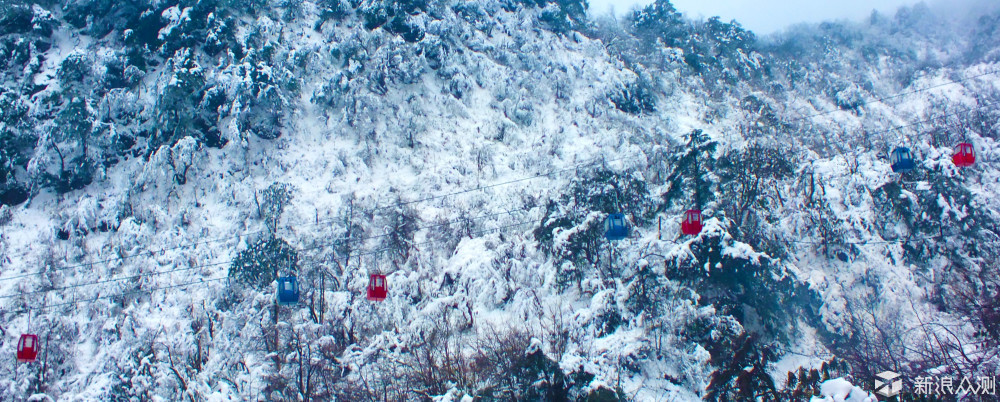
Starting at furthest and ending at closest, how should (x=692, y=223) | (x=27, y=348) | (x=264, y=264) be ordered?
(x=264, y=264) < (x=692, y=223) < (x=27, y=348)

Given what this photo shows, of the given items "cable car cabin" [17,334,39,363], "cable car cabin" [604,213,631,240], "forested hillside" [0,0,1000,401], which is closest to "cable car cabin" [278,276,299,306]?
"forested hillside" [0,0,1000,401]

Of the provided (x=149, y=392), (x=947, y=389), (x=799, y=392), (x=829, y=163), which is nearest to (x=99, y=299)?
(x=149, y=392)

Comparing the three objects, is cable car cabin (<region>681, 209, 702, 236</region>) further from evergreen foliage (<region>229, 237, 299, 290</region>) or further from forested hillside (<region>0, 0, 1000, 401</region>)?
evergreen foliage (<region>229, 237, 299, 290</region>)

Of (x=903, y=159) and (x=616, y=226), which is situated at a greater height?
(x=903, y=159)

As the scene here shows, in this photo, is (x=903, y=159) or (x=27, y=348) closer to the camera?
(x=903, y=159)

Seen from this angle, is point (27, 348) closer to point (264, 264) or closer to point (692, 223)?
point (264, 264)

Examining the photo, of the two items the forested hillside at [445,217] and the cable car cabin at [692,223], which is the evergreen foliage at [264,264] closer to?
the forested hillside at [445,217]

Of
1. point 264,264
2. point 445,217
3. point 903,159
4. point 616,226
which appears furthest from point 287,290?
point 903,159

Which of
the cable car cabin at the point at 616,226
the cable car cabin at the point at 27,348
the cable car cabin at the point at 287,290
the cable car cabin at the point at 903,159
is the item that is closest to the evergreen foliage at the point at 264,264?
the cable car cabin at the point at 27,348
